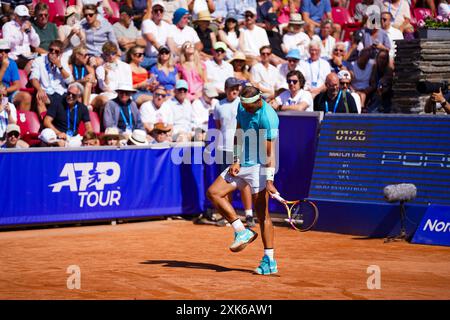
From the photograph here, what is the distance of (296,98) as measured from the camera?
1672 centimetres

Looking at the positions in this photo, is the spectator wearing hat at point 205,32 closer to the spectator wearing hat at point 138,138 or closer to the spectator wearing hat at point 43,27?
the spectator wearing hat at point 43,27

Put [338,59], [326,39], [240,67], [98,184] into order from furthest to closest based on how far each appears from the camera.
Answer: [326,39], [338,59], [240,67], [98,184]

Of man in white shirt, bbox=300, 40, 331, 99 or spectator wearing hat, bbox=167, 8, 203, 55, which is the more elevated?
spectator wearing hat, bbox=167, 8, 203, 55

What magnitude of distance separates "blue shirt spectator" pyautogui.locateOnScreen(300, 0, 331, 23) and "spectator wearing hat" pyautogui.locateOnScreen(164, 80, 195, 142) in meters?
5.80

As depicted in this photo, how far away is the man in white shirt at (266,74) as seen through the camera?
19.2 meters

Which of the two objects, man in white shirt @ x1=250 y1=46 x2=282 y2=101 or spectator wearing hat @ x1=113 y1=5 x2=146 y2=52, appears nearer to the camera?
man in white shirt @ x1=250 y1=46 x2=282 y2=101

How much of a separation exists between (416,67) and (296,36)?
13.4 feet

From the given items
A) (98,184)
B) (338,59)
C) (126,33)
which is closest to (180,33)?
(126,33)

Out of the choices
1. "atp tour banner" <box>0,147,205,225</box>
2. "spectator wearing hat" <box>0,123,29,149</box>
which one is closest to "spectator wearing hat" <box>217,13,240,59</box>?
"atp tour banner" <box>0,147,205,225</box>

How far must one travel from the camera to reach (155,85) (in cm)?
1827

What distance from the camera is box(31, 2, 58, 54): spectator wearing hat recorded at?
715 inches

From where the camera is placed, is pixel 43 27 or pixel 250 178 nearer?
pixel 250 178

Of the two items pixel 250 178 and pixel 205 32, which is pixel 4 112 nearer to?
pixel 205 32

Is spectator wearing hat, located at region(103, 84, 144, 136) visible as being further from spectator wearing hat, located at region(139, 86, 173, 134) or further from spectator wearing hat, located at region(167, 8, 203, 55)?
spectator wearing hat, located at region(167, 8, 203, 55)
